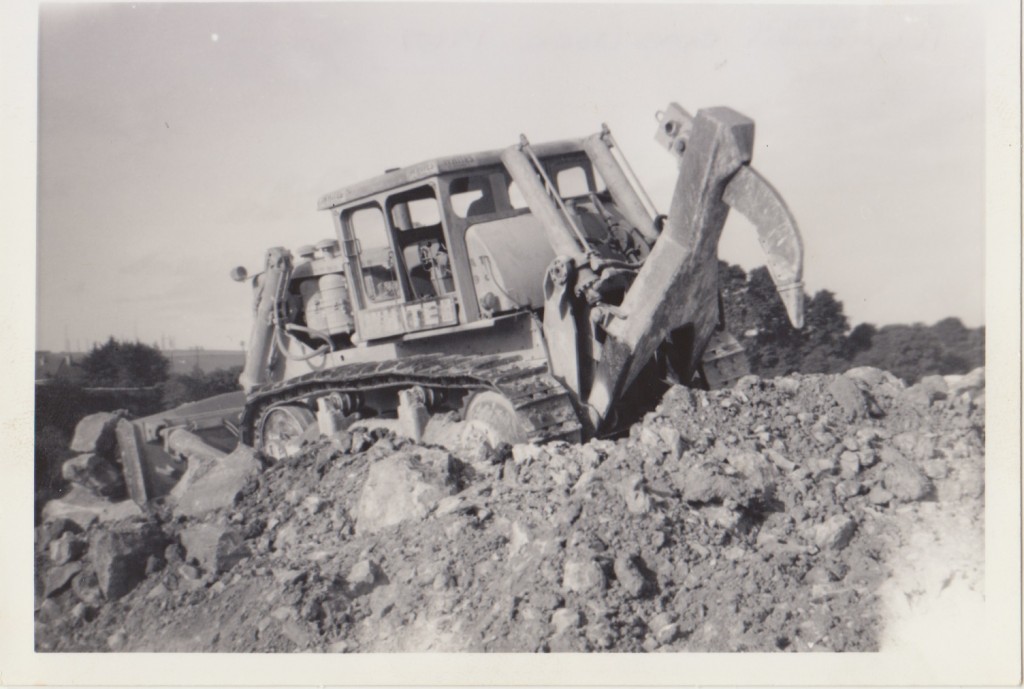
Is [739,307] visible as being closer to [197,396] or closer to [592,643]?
[197,396]

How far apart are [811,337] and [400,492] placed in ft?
24.1

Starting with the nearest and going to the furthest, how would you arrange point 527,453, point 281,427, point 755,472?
point 755,472, point 527,453, point 281,427

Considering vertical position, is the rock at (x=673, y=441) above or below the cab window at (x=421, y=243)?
below

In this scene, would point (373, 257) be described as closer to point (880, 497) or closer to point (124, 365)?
point (124, 365)

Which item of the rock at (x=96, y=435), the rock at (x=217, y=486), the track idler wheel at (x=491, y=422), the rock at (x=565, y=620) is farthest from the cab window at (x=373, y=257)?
the rock at (x=565, y=620)

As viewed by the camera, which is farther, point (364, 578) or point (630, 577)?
point (364, 578)

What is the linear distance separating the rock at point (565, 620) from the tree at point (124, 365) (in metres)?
4.27

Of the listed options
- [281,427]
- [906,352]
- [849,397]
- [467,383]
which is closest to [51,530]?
[467,383]

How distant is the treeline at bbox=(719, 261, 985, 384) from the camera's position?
9.70m

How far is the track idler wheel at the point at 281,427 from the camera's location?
7363 mm

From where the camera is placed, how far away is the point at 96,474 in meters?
6.38

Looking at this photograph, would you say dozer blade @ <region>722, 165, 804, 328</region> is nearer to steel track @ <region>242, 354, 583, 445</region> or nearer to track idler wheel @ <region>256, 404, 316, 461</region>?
steel track @ <region>242, 354, 583, 445</region>

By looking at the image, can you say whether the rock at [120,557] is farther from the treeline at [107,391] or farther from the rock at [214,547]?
the treeline at [107,391]

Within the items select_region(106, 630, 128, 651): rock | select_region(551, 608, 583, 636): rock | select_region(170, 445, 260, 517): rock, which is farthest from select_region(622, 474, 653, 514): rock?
select_region(106, 630, 128, 651): rock
